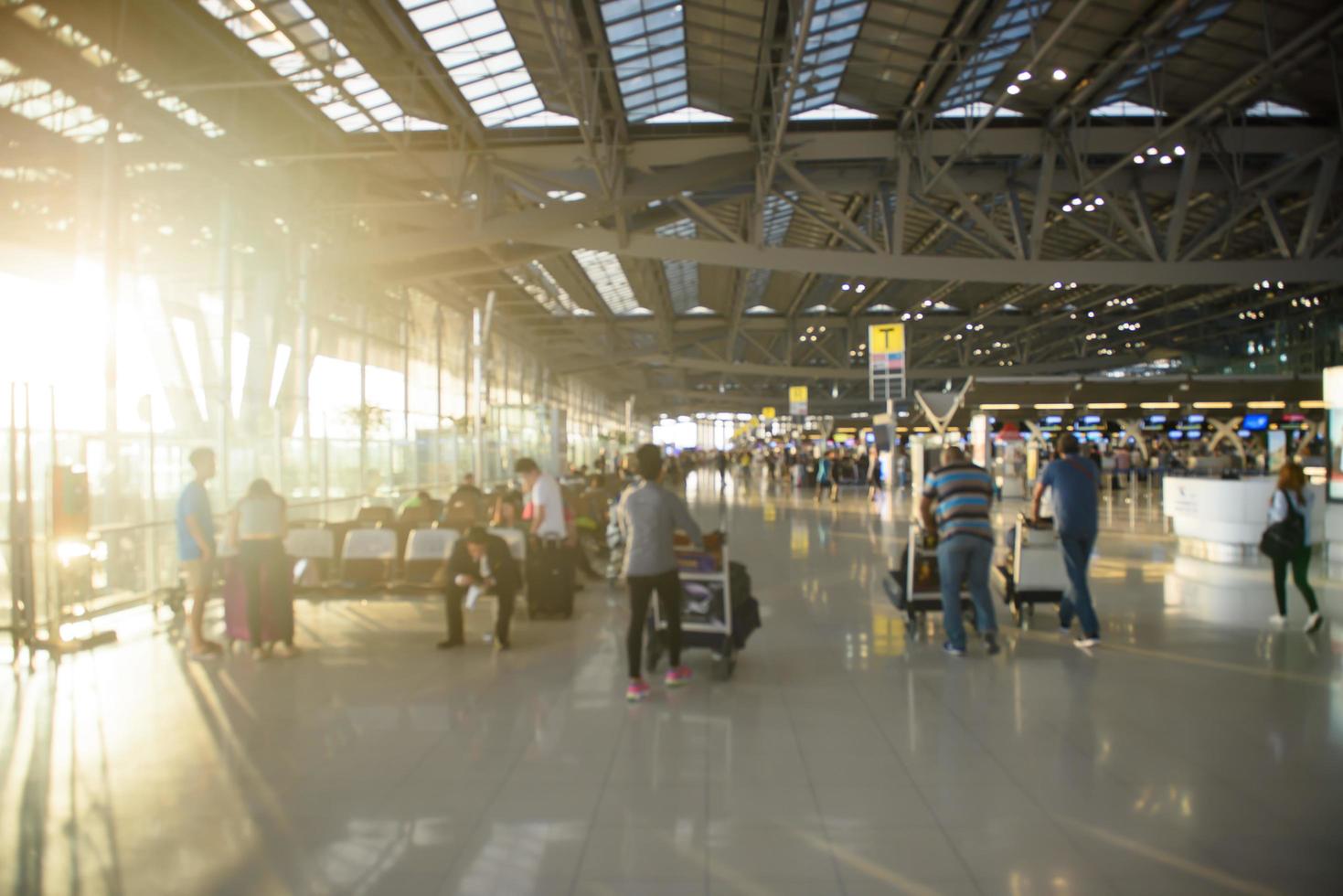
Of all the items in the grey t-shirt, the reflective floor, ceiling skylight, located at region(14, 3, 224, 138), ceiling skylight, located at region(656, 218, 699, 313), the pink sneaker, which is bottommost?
the reflective floor

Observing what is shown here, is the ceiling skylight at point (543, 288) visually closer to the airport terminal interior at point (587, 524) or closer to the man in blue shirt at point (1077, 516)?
the airport terminal interior at point (587, 524)

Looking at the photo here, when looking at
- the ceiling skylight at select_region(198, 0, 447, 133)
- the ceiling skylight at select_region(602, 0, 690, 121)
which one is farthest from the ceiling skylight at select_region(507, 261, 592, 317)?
the ceiling skylight at select_region(198, 0, 447, 133)

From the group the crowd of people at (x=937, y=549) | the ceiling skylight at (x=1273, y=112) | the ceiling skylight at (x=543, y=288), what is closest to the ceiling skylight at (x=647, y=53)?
the crowd of people at (x=937, y=549)

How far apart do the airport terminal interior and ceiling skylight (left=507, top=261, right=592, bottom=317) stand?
3.13 meters

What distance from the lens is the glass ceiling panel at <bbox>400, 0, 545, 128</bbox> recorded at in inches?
524

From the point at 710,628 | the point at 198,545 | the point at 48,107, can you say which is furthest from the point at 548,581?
the point at 48,107

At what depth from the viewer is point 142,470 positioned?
1122 centimetres

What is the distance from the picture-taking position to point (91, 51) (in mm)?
12125

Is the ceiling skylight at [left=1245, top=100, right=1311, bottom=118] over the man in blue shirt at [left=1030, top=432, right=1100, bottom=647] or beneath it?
over

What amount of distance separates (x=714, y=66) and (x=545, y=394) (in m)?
33.0

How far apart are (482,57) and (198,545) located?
951cm

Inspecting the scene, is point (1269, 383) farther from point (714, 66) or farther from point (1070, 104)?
point (714, 66)

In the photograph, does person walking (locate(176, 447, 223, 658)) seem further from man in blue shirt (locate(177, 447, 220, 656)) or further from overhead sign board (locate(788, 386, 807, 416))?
overhead sign board (locate(788, 386, 807, 416))

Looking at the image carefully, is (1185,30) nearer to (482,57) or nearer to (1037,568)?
(1037,568)
